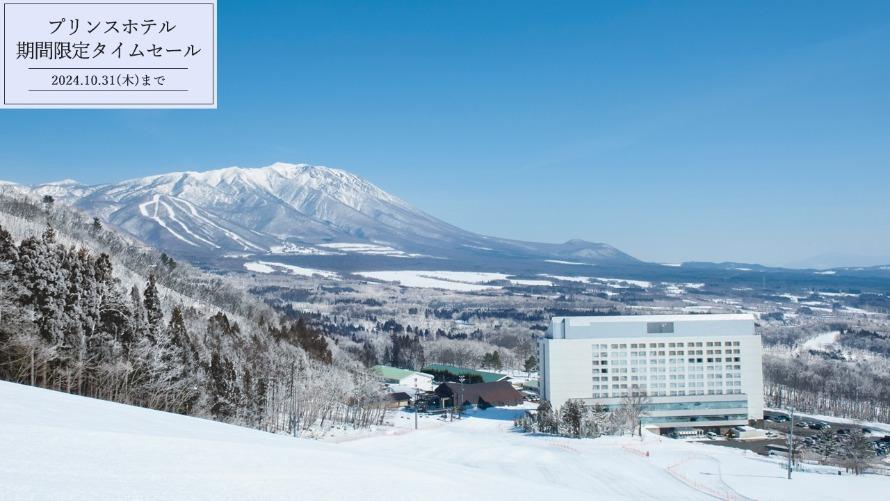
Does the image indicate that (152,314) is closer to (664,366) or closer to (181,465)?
(181,465)

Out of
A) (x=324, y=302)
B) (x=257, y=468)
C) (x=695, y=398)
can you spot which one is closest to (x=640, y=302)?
(x=324, y=302)

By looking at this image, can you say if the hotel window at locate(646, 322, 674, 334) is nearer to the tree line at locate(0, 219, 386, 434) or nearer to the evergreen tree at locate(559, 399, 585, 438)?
the evergreen tree at locate(559, 399, 585, 438)

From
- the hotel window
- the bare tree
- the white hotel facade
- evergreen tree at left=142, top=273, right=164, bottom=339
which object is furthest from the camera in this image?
the hotel window

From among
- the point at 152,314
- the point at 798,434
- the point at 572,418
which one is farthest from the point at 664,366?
the point at 152,314

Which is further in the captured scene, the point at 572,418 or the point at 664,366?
the point at 664,366

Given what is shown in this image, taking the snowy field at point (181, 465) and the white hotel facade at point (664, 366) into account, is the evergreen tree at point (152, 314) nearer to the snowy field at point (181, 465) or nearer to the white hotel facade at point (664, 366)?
the snowy field at point (181, 465)

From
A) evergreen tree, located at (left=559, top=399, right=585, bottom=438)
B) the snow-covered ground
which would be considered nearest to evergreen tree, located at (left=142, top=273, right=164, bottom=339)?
evergreen tree, located at (left=559, top=399, right=585, bottom=438)

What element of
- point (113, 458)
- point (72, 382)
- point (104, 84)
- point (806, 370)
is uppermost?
point (104, 84)

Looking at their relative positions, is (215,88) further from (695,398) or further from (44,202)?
(44,202)

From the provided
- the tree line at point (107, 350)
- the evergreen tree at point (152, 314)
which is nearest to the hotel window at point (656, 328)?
the tree line at point (107, 350)
